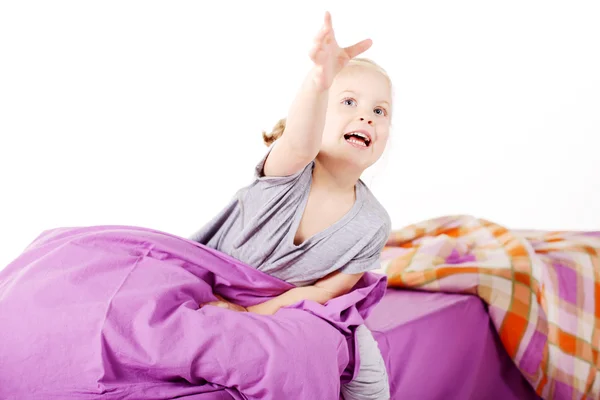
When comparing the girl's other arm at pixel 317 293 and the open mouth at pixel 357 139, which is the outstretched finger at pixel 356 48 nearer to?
the open mouth at pixel 357 139

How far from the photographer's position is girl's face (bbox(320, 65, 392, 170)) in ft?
4.00

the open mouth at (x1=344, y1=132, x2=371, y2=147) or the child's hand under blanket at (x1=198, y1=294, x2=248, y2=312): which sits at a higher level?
the open mouth at (x1=344, y1=132, x2=371, y2=147)

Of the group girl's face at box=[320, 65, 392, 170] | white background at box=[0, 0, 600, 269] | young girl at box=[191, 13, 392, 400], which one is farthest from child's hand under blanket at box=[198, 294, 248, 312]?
white background at box=[0, 0, 600, 269]

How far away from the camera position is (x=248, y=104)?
7.84ft

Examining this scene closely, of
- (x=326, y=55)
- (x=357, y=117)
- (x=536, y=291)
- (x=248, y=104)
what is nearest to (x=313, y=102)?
(x=326, y=55)

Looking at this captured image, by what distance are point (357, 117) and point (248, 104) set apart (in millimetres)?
1211

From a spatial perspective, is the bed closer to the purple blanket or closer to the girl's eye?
the purple blanket

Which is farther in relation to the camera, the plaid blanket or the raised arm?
the plaid blanket

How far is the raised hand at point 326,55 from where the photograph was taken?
0.99 m

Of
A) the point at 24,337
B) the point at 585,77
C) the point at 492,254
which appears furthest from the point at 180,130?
the point at 24,337

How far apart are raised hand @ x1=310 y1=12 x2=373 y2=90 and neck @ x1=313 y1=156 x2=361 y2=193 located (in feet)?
0.76

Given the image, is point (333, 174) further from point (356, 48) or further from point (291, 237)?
point (356, 48)

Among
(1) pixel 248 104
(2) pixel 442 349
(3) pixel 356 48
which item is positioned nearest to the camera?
(3) pixel 356 48

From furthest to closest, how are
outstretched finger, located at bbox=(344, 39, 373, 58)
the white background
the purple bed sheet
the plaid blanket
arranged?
the white background, the plaid blanket, the purple bed sheet, outstretched finger, located at bbox=(344, 39, 373, 58)
